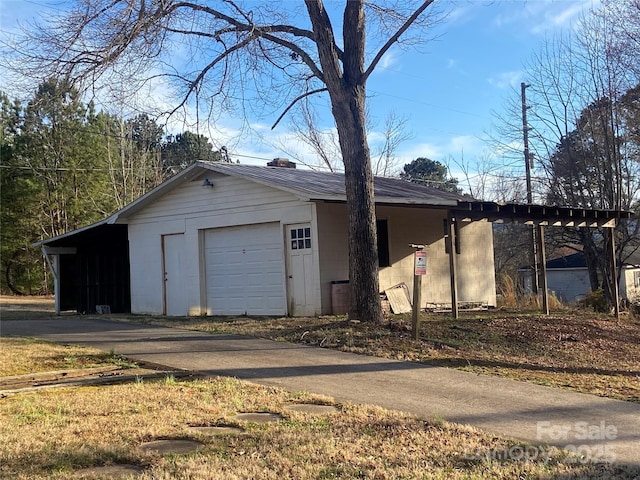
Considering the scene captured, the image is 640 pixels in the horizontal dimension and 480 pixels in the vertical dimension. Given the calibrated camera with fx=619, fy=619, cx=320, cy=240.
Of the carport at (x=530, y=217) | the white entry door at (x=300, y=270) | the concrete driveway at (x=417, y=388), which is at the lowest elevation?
the concrete driveway at (x=417, y=388)

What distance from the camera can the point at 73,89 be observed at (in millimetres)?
11422

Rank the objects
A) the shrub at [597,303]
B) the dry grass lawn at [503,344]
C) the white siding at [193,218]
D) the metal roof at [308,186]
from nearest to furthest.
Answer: the dry grass lawn at [503,344] < the metal roof at [308,186] < the white siding at [193,218] < the shrub at [597,303]

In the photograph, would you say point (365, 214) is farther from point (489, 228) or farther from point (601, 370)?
point (489, 228)

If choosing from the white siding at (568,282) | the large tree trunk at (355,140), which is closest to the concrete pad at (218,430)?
the large tree trunk at (355,140)

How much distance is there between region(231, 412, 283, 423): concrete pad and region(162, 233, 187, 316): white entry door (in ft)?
37.4

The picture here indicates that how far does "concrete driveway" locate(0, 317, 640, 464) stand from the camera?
5746 millimetres

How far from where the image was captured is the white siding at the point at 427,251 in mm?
14852

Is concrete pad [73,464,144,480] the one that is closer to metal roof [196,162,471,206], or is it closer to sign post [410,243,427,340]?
sign post [410,243,427,340]

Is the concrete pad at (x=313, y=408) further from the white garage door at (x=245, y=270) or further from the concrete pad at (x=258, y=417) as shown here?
the white garage door at (x=245, y=270)

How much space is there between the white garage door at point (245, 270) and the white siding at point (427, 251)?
1266 mm

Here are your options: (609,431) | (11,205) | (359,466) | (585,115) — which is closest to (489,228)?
(585,115)

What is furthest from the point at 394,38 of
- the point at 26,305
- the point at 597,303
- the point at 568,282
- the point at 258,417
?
the point at 568,282

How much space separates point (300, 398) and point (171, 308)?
11.4 meters

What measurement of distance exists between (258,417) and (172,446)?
3.81 feet
